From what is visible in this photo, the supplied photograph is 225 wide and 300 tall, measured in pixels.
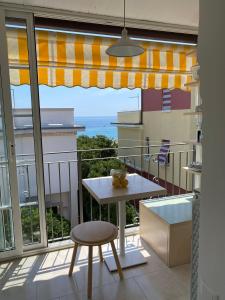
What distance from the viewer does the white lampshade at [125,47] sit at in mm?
1683

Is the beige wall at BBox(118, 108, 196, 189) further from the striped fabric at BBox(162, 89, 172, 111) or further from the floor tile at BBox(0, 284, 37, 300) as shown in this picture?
the floor tile at BBox(0, 284, 37, 300)

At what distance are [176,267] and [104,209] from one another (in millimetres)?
3818

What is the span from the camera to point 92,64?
98.3 inches

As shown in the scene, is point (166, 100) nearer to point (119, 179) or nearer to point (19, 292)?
point (119, 179)

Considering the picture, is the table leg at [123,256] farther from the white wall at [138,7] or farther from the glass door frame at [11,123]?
the white wall at [138,7]

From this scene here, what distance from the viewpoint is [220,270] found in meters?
0.83

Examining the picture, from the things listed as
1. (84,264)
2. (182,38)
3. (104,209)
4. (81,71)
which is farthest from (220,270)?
(104,209)

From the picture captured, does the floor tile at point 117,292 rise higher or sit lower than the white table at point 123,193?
lower

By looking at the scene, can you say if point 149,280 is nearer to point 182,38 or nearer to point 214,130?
point 214,130

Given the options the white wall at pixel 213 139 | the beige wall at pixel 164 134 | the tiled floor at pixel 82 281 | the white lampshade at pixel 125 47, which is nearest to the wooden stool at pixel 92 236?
the tiled floor at pixel 82 281

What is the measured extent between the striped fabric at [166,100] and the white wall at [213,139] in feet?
18.9

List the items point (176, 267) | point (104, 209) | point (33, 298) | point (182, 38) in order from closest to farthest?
1. point (33, 298)
2. point (176, 267)
3. point (182, 38)
4. point (104, 209)

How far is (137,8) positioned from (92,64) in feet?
2.18

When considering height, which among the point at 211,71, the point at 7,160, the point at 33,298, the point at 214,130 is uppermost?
the point at 211,71
